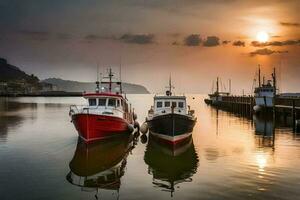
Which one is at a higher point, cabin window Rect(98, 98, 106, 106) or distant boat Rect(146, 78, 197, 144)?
cabin window Rect(98, 98, 106, 106)

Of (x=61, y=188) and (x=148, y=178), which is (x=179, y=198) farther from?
(x=61, y=188)

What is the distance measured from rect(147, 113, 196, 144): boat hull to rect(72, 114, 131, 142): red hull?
342 centimetres

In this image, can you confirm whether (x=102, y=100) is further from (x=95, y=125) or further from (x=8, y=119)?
(x=8, y=119)

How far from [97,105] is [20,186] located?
1574 centimetres

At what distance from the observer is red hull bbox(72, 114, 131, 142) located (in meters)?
30.0

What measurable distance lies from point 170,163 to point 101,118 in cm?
822

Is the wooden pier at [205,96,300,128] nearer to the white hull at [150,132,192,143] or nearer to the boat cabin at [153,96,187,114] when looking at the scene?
the boat cabin at [153,96,187,114]

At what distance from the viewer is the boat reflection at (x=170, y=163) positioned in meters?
19.4

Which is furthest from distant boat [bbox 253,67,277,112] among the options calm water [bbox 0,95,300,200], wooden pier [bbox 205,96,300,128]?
calm water [bbox 0,95,300,200]

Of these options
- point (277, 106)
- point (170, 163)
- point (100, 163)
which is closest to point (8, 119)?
point (100, 163)

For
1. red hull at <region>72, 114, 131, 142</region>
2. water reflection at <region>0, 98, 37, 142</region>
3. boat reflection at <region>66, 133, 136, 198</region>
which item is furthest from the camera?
water reflection at <region>0, 98, 37, 142</region>

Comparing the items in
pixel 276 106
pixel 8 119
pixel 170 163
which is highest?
pixel 276 106

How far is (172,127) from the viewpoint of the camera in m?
28.8

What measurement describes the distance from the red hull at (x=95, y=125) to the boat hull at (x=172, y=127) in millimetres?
3421
